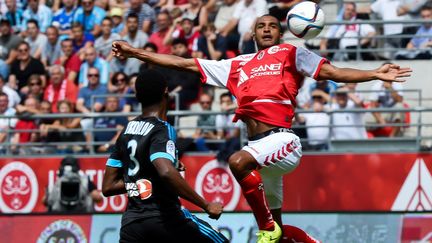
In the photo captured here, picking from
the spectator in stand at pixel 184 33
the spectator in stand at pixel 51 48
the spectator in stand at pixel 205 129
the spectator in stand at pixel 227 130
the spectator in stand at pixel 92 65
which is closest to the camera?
the spectator in stand at pixel 227 130

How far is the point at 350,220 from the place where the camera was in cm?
1188

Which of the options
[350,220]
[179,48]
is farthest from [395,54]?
[350,220]

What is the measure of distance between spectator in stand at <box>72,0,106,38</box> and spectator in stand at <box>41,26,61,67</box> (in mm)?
545

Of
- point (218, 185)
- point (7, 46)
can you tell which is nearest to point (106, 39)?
point (7, 46)

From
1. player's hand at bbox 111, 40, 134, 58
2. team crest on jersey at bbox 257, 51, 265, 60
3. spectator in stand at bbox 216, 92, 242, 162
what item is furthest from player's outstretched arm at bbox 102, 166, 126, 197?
spectator in stand at bbox 216, 92, 242, 162

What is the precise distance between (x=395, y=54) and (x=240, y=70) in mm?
7647

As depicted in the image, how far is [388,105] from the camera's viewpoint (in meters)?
16.6

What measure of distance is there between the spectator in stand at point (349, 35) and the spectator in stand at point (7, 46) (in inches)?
236

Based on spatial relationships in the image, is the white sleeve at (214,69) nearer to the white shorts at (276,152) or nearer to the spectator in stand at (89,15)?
the white shorts at (276,152)

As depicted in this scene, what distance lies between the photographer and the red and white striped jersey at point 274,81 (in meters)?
9.95

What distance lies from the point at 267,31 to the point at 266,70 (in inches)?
16.2

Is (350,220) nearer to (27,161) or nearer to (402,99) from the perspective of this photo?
(402,99)

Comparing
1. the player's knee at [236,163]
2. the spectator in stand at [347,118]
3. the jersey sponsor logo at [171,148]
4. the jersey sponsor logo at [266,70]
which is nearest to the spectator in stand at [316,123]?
the spectator in stand at [347,118]

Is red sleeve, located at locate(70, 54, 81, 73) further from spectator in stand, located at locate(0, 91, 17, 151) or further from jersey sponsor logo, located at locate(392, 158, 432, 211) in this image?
jersey sponsor logo, located at locate(392, 158, 432, 211)
